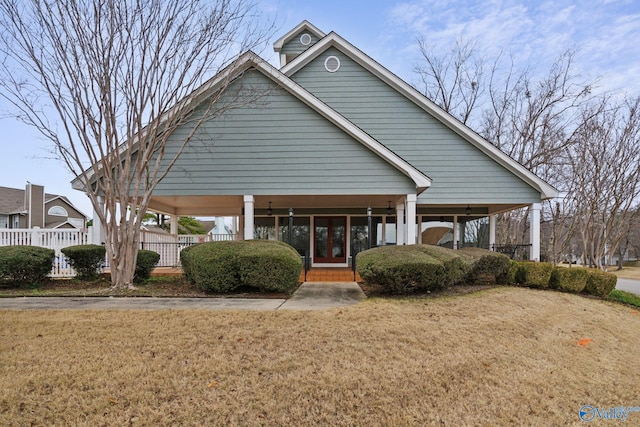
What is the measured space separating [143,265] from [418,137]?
9.52 m

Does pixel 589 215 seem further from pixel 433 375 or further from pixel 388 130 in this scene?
pixel 433 375

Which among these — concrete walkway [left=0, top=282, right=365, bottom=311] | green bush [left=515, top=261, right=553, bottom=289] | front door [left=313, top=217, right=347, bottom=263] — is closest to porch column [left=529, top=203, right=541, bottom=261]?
green bush [left=515, top=261, right=553, bottom=289]

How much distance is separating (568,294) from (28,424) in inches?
455

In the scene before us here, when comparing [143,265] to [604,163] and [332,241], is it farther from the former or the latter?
[604,163]

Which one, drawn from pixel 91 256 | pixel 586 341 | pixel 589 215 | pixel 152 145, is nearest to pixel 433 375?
pixel 586 341

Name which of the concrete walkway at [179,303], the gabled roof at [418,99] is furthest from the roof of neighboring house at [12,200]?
the gabled roof at [418,99]

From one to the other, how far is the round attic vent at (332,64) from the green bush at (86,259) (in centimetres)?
943

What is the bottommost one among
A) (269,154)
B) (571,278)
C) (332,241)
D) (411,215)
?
(571,278)

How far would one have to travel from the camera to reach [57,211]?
33.8 metres

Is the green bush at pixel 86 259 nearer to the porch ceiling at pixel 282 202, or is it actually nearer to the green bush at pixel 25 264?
the green bush at pixel 25 264

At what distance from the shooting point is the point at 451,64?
21641 mm

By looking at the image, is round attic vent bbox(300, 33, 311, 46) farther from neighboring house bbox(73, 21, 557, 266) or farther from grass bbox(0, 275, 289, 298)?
grass bbox(0, 275, 289, 298)

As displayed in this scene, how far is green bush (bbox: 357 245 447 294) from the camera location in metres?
7.39

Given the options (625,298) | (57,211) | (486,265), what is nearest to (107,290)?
(486,265)
